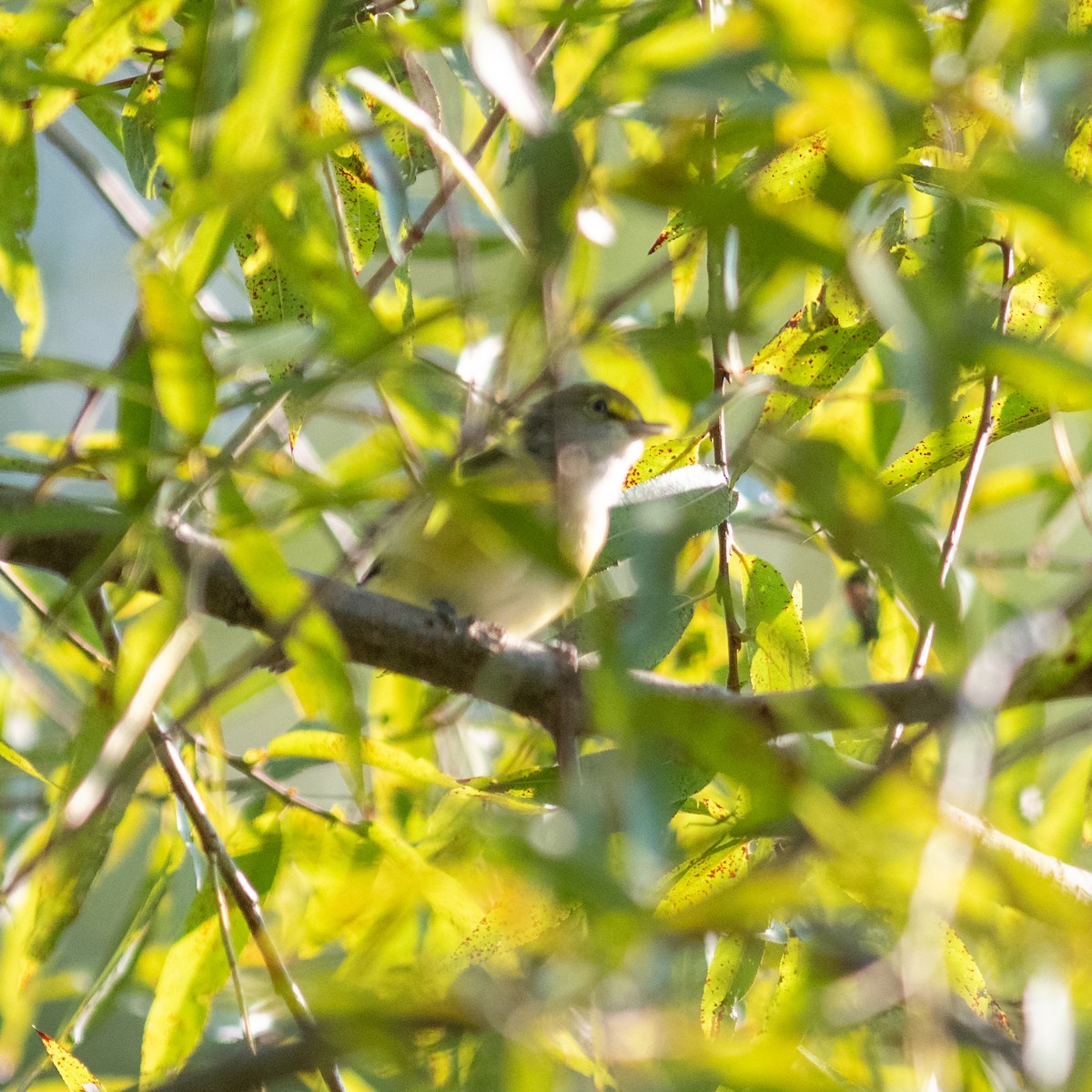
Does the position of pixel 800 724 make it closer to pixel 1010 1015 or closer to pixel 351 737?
pixel 351 737

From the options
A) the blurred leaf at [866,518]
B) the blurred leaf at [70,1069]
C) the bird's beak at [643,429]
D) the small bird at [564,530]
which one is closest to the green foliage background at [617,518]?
the blurred leaf at [866,518]

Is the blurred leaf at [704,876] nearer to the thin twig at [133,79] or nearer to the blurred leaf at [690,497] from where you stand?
the blurred leaf at [690,497]

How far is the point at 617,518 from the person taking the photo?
1.87 meters

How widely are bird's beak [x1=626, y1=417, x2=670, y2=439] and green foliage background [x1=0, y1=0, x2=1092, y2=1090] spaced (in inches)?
34.2

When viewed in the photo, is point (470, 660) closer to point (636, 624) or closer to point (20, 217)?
point (20, 217)

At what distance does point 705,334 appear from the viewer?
0.88m

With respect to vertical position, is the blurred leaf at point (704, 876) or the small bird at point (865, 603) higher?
the blurred leaf at point (704, 876)

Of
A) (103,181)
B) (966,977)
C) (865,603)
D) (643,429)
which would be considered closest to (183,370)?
(966,977)

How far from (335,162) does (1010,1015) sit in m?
1.65

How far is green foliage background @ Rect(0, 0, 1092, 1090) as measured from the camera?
842 millimetres

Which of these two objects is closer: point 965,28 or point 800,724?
point 965,28

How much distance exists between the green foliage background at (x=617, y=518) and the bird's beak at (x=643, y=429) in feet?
2.85

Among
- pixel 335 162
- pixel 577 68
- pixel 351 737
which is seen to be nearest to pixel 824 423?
pixel 577 68

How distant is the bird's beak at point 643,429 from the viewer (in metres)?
Answer: 3.44
